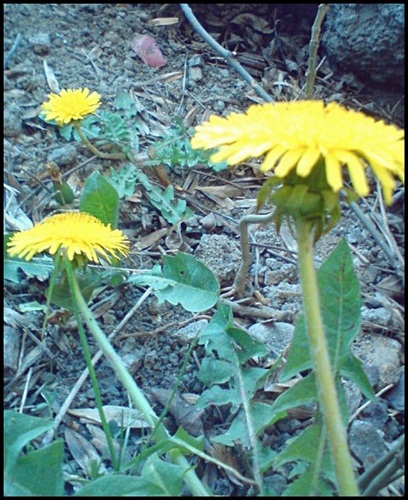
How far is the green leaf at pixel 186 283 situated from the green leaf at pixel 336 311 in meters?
0.29

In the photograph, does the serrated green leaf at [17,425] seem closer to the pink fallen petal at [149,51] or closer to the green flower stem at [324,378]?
the green flower stem at [324,378]

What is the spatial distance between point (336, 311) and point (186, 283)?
41 centimetres

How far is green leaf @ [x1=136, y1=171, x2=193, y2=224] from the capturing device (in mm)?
1891

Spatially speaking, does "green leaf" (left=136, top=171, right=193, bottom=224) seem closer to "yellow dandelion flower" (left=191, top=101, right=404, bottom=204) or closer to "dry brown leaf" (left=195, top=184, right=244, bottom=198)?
"dry brown leaf" (left=195, top=184, right=244, bottom=198)

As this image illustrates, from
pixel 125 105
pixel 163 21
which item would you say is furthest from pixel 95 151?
pixel 163 21

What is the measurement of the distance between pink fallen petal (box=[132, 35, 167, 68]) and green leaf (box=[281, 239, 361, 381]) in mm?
1524

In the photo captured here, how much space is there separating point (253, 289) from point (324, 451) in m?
0.66

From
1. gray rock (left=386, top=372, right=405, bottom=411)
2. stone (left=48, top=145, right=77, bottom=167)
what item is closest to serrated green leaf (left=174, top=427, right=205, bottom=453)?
gray rock (left=386, top=372, right=405, bottom=411)

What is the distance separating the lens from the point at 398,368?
150 cm

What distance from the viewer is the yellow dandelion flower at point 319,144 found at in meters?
0.84

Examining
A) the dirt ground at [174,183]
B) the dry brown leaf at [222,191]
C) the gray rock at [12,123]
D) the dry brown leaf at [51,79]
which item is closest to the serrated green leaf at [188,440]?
the dirt ground at [174,183]

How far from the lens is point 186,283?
4.96 feet

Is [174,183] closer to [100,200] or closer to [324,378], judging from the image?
[100,200]

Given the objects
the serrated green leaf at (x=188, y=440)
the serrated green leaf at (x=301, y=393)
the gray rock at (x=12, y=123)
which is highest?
the gray rock at (x=12, y=123)
